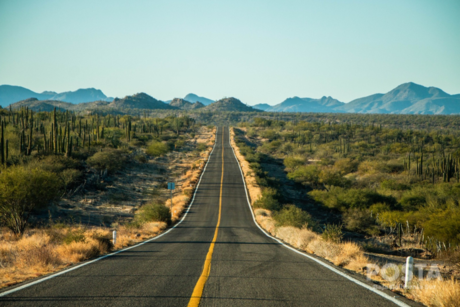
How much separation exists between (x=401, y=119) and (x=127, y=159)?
142960 millimetres

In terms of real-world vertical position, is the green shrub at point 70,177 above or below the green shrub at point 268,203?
above

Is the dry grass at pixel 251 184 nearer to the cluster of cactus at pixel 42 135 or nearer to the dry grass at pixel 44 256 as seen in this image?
the dry grass at pixel 44 256

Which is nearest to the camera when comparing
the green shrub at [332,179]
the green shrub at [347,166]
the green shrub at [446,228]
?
the green shrub at [446,228]

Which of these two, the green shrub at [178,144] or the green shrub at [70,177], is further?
the green shrub at [178,144]

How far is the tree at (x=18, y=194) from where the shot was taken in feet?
55.9

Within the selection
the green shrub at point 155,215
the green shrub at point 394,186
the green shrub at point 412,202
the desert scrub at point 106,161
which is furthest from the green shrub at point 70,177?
the green shrub at point 394,186

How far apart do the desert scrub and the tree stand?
2197 centimetres

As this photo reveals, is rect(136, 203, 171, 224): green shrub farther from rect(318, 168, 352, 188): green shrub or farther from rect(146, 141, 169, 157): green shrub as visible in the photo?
rect(146, 141, 169, 157): green shrub

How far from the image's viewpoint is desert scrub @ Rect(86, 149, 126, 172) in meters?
40.1

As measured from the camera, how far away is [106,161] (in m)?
41.2

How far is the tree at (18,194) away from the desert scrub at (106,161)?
2197cm

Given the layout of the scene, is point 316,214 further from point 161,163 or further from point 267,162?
point 161,163

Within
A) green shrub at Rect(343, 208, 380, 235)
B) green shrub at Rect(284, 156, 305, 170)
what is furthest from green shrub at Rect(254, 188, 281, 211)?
green shrub at Rect(284, 156, 305, 170)

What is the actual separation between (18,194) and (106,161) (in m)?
24.6
